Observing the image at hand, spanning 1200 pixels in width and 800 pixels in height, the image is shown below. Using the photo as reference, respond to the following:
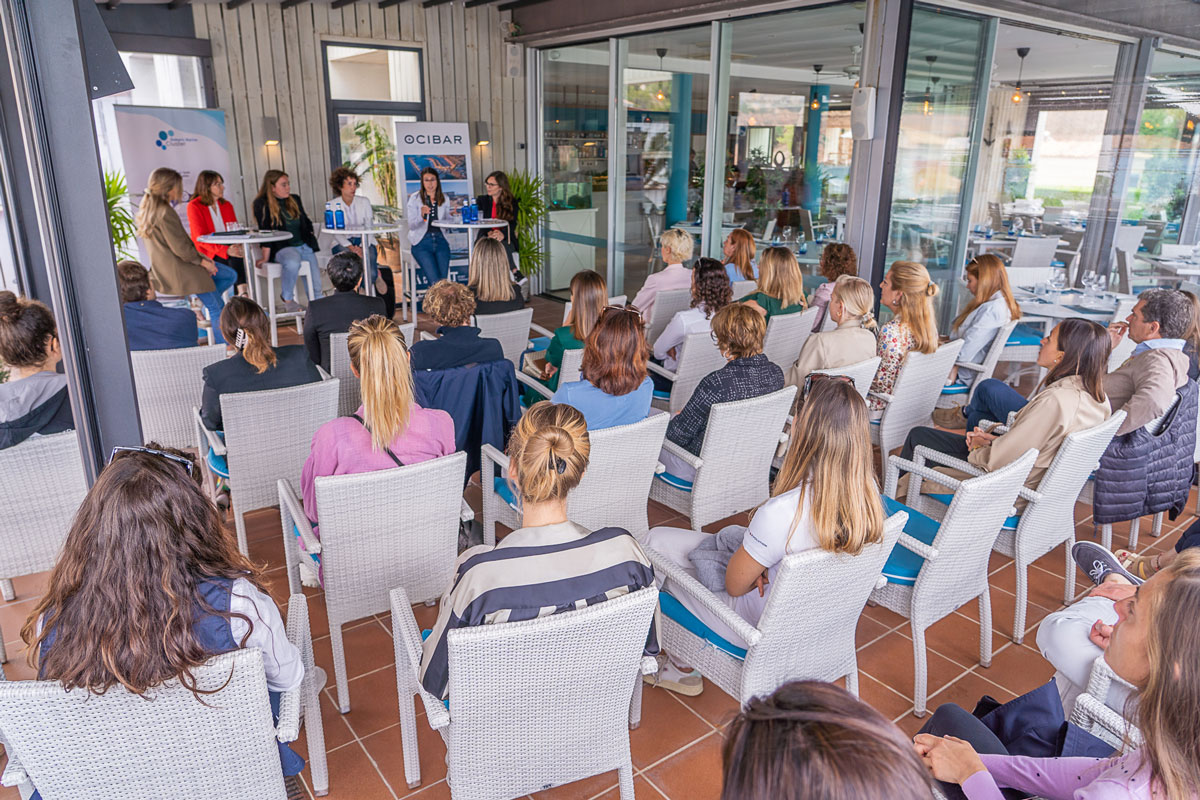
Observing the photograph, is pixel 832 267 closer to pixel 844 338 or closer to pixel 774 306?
pixel 774 306

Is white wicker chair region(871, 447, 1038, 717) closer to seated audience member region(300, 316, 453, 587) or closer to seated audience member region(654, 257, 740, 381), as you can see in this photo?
seated audience member region(300, 316, 453, 587)

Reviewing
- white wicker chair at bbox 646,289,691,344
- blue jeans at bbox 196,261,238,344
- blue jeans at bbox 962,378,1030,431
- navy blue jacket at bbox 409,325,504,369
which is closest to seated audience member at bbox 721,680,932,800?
navy blue jacket at bbox 409,325,504,369

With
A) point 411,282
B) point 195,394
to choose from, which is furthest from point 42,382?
point 411,282

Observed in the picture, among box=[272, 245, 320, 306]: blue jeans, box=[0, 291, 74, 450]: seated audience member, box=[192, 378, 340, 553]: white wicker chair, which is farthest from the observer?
box=[272, 245, 320, 306]: blue jeans

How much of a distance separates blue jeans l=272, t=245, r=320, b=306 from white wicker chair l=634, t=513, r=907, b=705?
6505mm

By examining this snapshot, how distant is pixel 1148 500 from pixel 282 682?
11.6ft

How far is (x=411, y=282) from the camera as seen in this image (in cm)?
834

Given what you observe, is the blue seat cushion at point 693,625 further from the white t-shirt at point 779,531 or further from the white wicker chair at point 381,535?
the white wicker chair at point 381,535

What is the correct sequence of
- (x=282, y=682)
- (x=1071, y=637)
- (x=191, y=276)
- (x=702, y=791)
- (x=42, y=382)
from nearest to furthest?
(x=282, y=682), (x=1071, y=637), (x=702, y=791), (x=42, y=382), (x=191, y=276)

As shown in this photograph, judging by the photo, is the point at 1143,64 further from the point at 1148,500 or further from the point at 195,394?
the point at 195,394

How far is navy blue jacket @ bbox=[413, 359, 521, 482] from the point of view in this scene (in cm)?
355

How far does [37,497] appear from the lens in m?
2.80

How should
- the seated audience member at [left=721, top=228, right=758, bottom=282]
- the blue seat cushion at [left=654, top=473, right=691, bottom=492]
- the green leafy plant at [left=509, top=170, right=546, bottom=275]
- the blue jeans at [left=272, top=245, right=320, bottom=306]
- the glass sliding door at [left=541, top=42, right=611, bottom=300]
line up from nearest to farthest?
the blue seat cushion at [left=654, top=473, right=691, bottom=492] → the seated audience member at [left=721, top=228, right=758, bottom=282] → the blue jeans at [left=272, top=245, right=320, bottom=306] → the glass sliding door at [left=541, top=42, right=611, bottom=300] → the green leafy plant at [left=509, top=170, right=546, bottom=275]

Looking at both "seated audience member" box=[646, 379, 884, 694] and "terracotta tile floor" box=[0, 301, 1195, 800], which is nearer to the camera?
"seated audience member" box=[646, 379, 884, 694]
